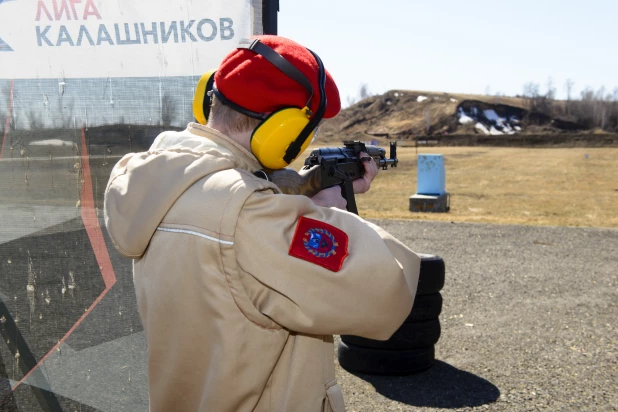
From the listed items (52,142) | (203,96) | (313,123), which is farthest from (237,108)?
(52,142)

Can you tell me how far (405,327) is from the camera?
457 centimetres

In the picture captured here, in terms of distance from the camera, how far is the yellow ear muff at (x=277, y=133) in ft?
5.25

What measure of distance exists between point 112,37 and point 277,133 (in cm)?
191

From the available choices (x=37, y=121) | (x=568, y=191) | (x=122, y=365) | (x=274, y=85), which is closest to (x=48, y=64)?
(x=37, y=121)

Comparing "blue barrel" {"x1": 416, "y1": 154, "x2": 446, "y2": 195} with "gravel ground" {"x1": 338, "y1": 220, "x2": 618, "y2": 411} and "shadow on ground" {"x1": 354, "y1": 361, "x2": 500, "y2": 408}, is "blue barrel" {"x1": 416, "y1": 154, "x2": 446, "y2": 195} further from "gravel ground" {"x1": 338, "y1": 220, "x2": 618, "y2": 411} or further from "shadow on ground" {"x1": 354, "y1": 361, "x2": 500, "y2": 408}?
"shadow on ground" {"x1": 354, "y1": 361, "x2": 500, "y2": 408}

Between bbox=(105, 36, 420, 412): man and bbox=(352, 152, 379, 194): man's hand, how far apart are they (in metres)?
0.84

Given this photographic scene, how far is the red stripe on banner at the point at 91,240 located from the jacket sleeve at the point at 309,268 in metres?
2.04

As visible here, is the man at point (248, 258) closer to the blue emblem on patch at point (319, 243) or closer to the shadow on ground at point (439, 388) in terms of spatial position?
the blue emblem on patch at point (319, 243)

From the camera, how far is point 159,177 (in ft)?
4.93

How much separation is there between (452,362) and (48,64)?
3.76 meters

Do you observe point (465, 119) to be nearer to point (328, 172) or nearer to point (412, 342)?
point (412, 342)

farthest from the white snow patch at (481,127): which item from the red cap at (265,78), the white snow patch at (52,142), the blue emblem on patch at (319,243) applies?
the blue emblem on patch at (319,243)

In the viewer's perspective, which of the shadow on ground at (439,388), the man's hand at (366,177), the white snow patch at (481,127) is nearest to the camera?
the man's hand at (366,177)

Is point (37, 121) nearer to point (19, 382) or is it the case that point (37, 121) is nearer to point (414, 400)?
point (19, 382)
